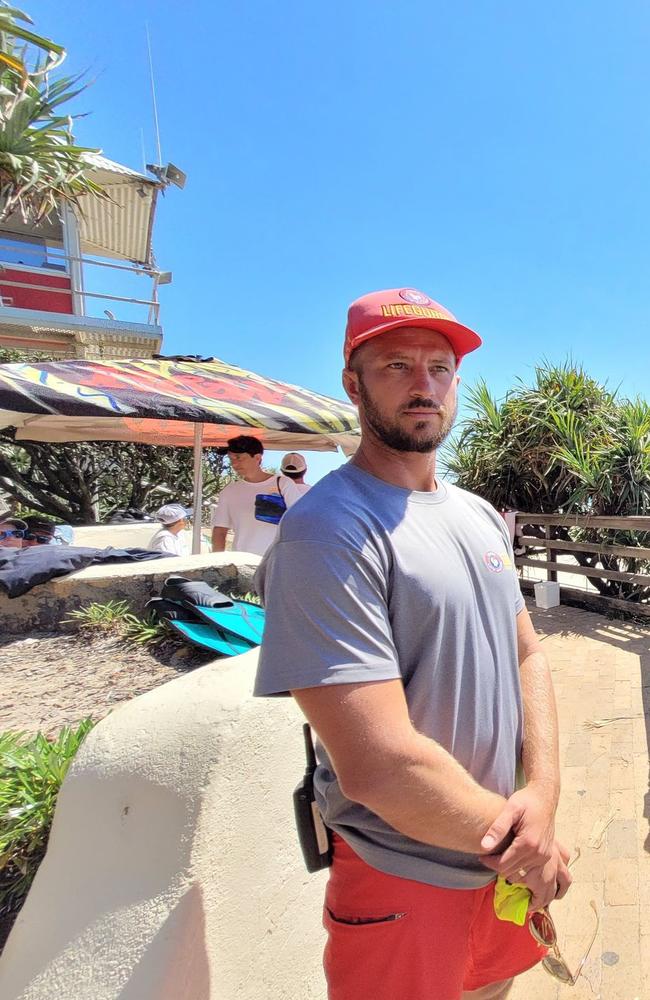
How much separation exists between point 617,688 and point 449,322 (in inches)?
184

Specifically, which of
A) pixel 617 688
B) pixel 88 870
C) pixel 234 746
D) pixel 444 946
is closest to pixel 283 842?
pixel 234 746

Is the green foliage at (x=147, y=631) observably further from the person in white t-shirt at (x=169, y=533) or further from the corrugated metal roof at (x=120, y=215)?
the corrugated metal roof at (x=120, y=215)

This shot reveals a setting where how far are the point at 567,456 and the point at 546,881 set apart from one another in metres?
7.34

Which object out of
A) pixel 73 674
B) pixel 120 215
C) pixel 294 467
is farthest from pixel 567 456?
pixel 120 215

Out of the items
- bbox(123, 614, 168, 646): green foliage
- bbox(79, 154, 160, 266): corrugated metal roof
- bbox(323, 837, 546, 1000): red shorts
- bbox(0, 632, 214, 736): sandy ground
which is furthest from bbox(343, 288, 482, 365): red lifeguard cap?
bbox(79, 154, 160, 266): corrugated metal roof

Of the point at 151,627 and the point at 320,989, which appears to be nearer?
the point at 320,989

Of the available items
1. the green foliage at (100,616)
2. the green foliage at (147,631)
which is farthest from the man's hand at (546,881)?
the green foliage at (100,616)

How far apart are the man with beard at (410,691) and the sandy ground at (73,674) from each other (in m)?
1.88

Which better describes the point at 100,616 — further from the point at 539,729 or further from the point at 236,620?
the point at 539,729

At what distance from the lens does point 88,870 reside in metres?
1.57

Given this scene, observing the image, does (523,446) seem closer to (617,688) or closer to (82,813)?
(617,688)

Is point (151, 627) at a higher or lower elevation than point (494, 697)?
lower

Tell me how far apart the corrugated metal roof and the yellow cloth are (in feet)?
40.2

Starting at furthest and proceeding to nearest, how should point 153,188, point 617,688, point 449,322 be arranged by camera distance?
point 153,188 < point 617,688 < point 449,322
